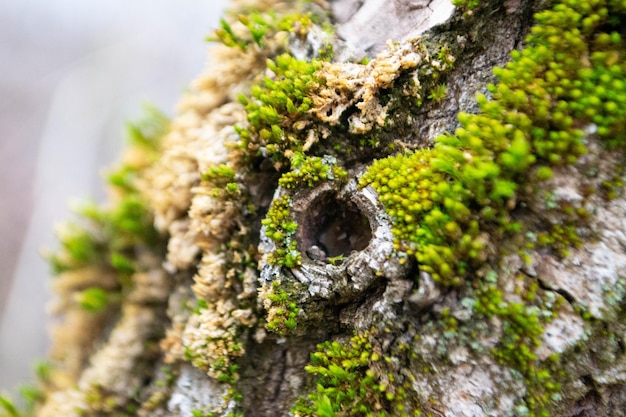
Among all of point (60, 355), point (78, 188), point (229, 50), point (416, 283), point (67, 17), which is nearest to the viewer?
point (416, 283)

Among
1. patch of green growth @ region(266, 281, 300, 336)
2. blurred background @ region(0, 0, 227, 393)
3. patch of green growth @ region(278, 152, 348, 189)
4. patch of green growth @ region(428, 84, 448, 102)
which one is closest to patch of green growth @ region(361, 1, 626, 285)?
patch of green growth @ region(428, 84, 448, 102)

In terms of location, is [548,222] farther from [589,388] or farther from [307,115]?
[307,115]

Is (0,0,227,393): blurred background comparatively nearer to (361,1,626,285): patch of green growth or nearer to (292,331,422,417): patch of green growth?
(292,331,422,417): patch of green growth

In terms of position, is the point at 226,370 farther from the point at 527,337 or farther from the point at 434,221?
the point at 527,337

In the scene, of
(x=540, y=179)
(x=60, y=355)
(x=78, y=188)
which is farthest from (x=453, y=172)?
(x=78, y=188)

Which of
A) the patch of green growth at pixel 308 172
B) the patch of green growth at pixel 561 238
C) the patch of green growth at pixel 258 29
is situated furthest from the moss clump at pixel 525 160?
the patch of green growth at pixel 258 29

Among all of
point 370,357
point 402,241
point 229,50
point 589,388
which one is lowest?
point 589,388
